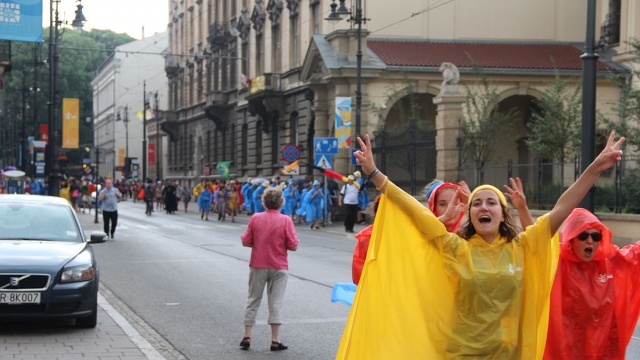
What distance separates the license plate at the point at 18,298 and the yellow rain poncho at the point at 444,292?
18.0 feet

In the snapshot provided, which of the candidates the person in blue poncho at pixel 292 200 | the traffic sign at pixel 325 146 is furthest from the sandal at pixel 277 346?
the person in blue poncho at pixel 292 200

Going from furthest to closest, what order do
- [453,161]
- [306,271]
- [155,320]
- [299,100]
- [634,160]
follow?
[299,100] < [453,161] < [634,160] < [306,271] < [155,320]

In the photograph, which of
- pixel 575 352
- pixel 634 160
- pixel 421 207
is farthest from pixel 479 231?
pixel 634 160

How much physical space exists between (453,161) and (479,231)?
26892 mm

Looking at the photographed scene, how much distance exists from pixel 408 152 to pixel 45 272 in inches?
1004

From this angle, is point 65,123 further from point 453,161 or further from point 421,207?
point 421,207

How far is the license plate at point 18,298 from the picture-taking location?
10.2 metres

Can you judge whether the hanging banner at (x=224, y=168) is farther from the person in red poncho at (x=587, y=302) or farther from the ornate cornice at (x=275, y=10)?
the person in red poncho at (x=587, y=302)

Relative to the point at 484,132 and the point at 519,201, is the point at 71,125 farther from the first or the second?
the point at 519,201

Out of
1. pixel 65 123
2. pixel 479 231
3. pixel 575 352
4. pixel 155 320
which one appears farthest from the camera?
pixel 65 123

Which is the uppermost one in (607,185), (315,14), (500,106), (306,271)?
(315,14)

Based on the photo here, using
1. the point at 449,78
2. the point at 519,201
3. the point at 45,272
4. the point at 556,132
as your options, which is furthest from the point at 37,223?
the point at 449,78

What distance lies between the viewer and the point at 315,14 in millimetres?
48656

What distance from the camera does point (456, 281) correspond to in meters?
5.34
